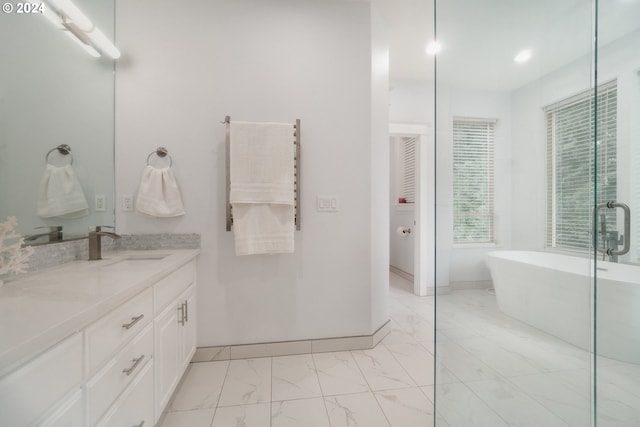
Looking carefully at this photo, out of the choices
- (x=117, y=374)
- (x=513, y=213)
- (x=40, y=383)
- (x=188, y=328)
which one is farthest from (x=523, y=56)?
(x=188, y=328)

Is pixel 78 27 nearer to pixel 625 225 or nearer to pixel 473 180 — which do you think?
pixel 473 180

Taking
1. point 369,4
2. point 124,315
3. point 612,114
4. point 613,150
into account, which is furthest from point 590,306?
point 369,4

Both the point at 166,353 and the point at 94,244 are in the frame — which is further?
the point at 94,244

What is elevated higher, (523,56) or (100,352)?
(523,56)

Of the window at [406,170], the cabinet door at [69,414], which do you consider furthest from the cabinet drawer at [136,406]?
the window at [406,170]

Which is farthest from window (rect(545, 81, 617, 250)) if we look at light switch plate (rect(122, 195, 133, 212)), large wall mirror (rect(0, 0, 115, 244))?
light switch plate (rect(122, 195, 133, 212))

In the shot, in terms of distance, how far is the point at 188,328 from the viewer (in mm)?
1605

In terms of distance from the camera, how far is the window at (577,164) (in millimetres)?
807

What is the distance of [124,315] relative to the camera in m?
0.90

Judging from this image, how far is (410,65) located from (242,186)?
2.43 m

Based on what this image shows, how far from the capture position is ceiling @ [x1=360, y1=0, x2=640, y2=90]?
2.66 ft

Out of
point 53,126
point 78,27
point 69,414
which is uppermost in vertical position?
point 78,27

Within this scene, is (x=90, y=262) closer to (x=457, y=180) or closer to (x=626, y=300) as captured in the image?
(x=457, y=180)

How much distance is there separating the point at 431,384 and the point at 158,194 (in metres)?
2.10
